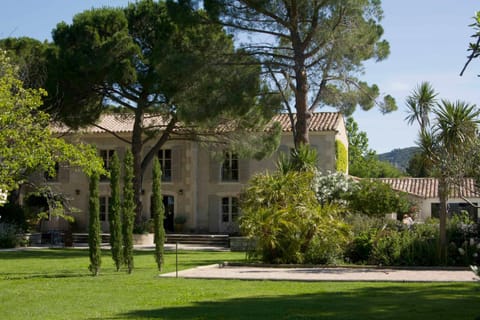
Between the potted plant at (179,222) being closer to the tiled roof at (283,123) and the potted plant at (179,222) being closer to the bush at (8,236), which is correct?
the tiled roof at (283,123)

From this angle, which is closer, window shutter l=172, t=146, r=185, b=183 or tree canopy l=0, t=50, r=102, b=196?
tree canopy l=0, t=50, r=102, b=196

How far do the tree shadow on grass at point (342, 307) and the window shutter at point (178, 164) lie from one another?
25.6 metres

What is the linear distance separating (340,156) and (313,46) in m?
14.2

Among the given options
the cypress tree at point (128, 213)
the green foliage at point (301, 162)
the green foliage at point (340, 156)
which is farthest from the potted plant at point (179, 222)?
the cypress tree at point (128, 213)

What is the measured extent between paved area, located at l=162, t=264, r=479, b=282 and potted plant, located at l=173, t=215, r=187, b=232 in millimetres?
19088

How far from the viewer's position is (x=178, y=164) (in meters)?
37.2

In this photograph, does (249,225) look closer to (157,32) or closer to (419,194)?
(157,32)

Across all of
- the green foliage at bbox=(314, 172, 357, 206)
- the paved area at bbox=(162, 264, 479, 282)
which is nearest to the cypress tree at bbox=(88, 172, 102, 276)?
the paved area at bbox=(162, 264, 479, 282)

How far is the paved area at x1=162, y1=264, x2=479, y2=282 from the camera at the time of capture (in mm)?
14158

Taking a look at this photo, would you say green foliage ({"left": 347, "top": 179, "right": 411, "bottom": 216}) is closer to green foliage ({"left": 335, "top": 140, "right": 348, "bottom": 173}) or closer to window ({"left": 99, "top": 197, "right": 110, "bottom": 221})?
green foliage ({"left": 335, "top": 140, "right": 348, "bottom": 173})

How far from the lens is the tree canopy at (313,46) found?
2384 centimetres

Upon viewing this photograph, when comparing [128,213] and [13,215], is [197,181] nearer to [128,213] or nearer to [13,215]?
[13,215]

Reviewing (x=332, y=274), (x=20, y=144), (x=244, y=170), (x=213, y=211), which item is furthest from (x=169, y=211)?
(x=332, y=274)

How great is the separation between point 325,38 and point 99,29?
11.3m
